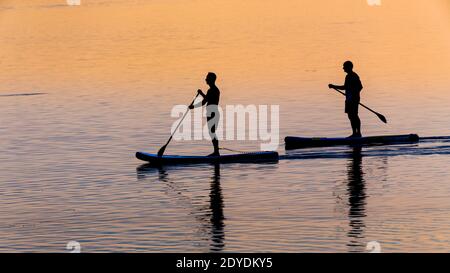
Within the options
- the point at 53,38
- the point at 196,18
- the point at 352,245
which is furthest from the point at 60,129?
the point at 196,18

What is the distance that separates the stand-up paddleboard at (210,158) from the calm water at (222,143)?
0.93 ft

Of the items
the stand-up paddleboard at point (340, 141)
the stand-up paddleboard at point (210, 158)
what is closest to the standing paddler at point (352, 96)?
the stand-up paddleboard at point (340, 141)

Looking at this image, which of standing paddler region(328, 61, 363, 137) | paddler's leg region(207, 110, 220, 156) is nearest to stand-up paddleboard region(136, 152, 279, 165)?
paddler's leg region(207, 110, 220, 156)

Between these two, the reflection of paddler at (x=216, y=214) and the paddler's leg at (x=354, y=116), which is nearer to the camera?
the reflection of paddler at (x=216, y=214)

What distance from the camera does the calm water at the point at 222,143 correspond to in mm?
22297

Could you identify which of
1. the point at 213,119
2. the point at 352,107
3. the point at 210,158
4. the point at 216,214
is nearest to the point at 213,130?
the point at 213,119

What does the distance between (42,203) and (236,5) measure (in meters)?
93.2

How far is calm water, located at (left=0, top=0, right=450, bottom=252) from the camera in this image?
22.3m

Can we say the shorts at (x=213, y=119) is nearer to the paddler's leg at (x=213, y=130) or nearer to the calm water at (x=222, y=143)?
the paddler's leg at (x=213, y=130)

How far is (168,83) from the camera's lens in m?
53.0

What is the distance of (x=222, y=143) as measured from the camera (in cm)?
3456

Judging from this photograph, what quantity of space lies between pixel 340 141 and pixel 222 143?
3455 mm

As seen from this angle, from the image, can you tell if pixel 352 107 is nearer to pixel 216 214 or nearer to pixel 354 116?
pixel 354 116

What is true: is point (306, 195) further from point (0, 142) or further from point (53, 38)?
point (53, 38)
